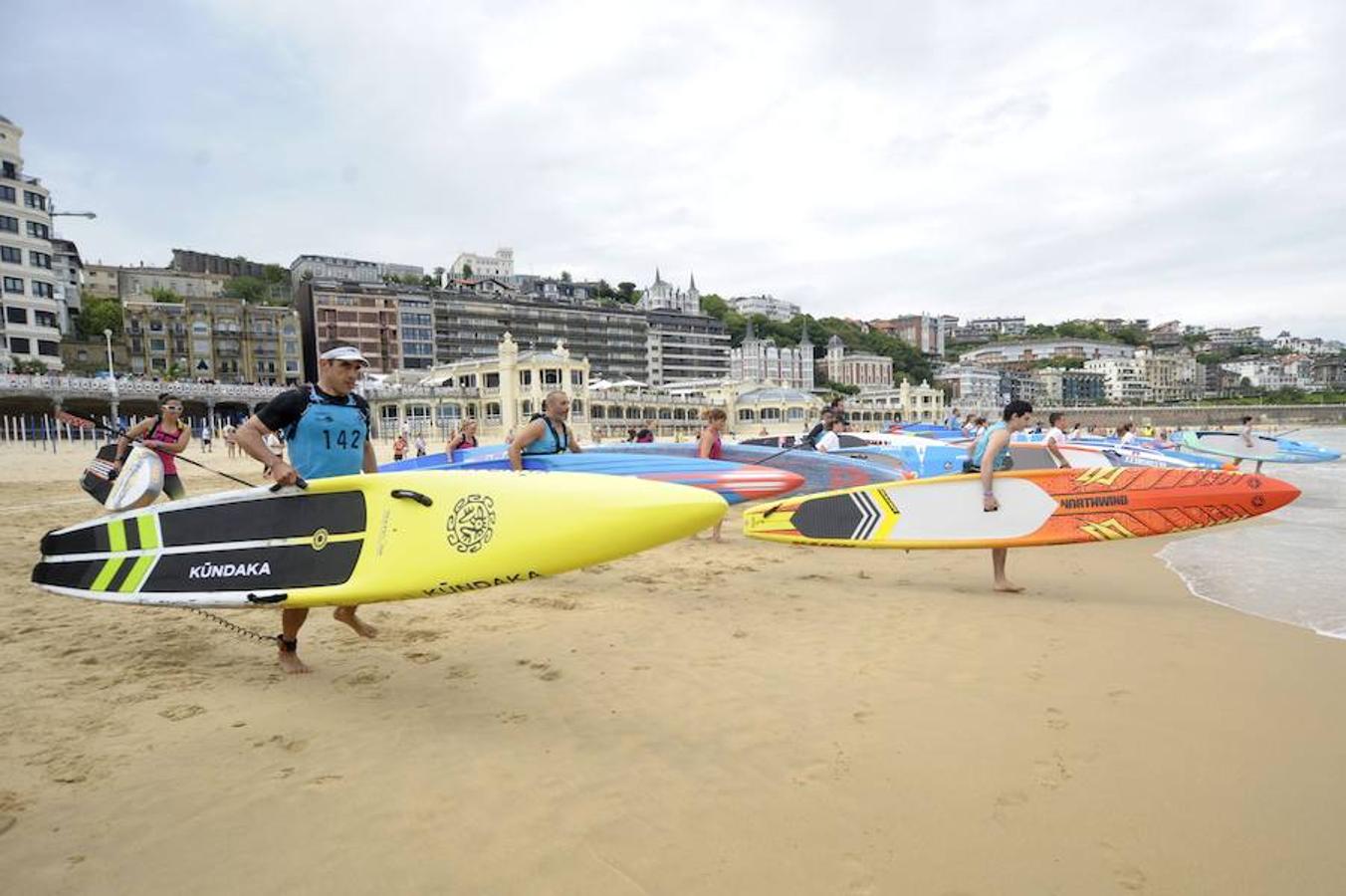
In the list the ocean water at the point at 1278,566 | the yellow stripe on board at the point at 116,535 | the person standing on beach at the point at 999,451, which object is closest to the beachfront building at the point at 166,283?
the yellow stripe on board at the point at 116,535

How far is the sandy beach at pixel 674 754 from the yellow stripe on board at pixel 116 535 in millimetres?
754

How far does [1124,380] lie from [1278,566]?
7030 inches

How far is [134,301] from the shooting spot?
68.4 m

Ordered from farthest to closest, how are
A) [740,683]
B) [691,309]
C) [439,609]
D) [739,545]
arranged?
[691,309]
[739,545]
[439,609]
[740,683]

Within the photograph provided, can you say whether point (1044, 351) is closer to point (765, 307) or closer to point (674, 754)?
point (765, 307)

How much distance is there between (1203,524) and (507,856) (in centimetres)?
666

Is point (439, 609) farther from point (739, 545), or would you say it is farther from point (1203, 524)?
point (1203, 524)

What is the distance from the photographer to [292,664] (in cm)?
407

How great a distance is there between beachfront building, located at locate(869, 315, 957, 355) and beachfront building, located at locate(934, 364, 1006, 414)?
126ft

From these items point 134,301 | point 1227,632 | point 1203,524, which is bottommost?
point 1227,632

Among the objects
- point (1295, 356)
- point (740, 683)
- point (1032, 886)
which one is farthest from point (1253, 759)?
point (1295, 356)

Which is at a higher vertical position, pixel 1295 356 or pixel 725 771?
pixel 1295 356

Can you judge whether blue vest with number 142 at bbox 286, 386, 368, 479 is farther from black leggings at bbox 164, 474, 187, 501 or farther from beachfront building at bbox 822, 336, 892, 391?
beachfront building at bbox 822, 336, 892, 391

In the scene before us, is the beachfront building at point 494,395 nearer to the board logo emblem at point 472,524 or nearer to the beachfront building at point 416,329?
the beachfront building at point 416,329
